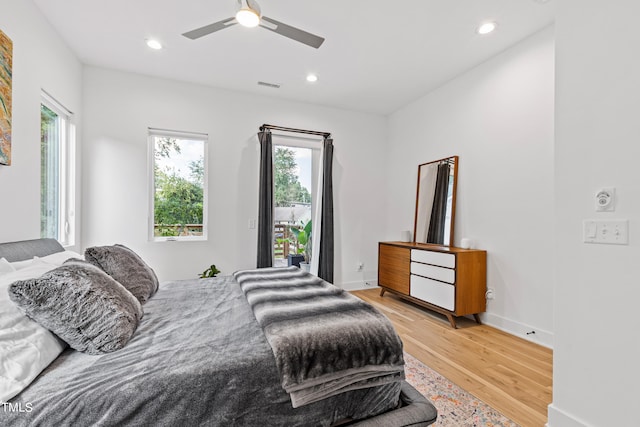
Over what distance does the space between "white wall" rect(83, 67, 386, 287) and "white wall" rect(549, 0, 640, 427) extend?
9.93 feet

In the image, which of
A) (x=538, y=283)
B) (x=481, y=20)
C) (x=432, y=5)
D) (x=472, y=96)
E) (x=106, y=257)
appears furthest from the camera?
(x=472, y=96)

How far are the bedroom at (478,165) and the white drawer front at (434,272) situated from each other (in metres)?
0.46

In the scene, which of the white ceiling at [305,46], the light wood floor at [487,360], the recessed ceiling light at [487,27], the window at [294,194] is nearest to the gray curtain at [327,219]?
the window at [294,194]

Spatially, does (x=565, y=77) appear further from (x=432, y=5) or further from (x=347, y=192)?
(x=347, y=192)

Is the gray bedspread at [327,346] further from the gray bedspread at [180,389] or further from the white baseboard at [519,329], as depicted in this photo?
the white baseboard at [519,329]

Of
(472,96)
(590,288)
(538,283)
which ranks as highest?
(472,96)

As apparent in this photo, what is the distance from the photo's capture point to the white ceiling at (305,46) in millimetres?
2268

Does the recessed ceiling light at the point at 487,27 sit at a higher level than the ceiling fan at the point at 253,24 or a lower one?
higher

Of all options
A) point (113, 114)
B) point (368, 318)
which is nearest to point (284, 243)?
point (113, 114)

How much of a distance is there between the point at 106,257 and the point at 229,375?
4.22 ft

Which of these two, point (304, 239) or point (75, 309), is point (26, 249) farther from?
point (304, 239)

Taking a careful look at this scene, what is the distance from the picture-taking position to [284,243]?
4.36 metres

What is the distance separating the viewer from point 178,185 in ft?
12.0

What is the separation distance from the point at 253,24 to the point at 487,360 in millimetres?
2963
